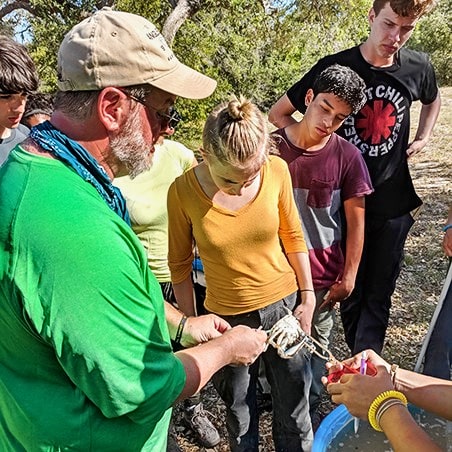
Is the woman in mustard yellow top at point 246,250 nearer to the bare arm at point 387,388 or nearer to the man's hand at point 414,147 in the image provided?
the bare arm at point 387,388

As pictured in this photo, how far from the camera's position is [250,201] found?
2.12 m

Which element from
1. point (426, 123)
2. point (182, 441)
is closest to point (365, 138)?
point (426, 123)

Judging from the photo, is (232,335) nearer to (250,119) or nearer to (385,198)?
(250,119)

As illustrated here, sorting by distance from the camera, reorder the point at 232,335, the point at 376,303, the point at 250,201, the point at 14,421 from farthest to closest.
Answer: the point at 376,303, the point at 250,201, the point at 232,335, the point at 14,421

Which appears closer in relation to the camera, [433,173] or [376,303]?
[376,303]

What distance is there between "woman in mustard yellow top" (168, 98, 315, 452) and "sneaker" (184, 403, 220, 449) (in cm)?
36

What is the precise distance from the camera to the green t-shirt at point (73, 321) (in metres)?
1.02

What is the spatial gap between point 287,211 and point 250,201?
0.63ft

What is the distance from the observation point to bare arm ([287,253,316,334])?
7.61 ft

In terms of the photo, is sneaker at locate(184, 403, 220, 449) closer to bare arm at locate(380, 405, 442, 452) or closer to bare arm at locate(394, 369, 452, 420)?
bare arm at locate(394, 369, 452, 420)

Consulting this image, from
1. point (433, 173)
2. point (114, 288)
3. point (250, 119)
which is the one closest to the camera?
point (114, 288)

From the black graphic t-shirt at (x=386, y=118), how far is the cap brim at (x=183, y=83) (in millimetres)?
1338

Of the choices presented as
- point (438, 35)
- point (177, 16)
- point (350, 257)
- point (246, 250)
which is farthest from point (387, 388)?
point (438, 35)

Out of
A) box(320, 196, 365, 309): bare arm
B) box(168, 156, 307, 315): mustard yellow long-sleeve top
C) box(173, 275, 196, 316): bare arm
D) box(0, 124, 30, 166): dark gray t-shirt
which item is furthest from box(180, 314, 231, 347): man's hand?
box(0, 124, 30, 166): dark gray t-shirt
